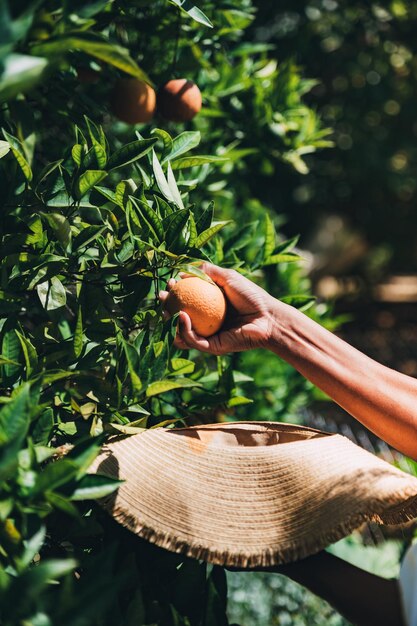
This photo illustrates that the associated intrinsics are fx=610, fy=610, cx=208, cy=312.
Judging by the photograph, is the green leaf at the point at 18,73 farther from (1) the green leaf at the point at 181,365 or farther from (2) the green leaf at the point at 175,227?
(1) the green leaf at the point at 181,365

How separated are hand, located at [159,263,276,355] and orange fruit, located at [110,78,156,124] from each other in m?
0.51

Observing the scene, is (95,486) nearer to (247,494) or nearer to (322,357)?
(247,494)

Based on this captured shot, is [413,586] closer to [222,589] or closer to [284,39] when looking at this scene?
[222,589]

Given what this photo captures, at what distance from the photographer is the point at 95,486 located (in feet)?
2.67

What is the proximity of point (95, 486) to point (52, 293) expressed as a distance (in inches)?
15.4

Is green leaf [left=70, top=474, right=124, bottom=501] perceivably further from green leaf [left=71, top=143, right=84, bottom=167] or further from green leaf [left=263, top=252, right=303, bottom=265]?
green leaf [left=263, top=252, right=303, bottom=265]

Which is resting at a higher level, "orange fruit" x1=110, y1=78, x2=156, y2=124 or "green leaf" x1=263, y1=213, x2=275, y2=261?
"orange fruit" x1=110, y1=78, x2=156, y2=124

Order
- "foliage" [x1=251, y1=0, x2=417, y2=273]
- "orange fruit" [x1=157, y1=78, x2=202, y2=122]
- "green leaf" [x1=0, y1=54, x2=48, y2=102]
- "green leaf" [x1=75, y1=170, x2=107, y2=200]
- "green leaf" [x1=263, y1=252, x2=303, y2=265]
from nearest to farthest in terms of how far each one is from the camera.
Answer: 1. "green leaf" [x1=0, y1=54, x2=48, y2=102]
2. "green leaf" [x1=75, y1=170, x2=107, y2=200]
3. "green leaf" [x1=263, y1=252, x2=303, y2=265]
4. "orange fruit" [x1=157, y1=78, x2=202, y2=122]
5. "foliage" [x1=251, y1=0, x2=417, y2=273]

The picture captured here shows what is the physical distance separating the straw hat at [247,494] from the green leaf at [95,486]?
0.13 meters

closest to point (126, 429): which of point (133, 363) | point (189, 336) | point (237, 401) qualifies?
point (133, 363)

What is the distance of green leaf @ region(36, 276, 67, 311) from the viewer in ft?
3.48

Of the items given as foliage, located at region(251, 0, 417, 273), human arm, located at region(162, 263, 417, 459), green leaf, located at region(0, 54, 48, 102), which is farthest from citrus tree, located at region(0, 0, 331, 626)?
foliage, located at region(251, 0, 417, 273)

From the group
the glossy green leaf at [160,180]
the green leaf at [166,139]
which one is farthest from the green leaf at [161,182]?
the green leaf at [166,139]

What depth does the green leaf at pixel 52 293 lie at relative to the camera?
1.06 m
